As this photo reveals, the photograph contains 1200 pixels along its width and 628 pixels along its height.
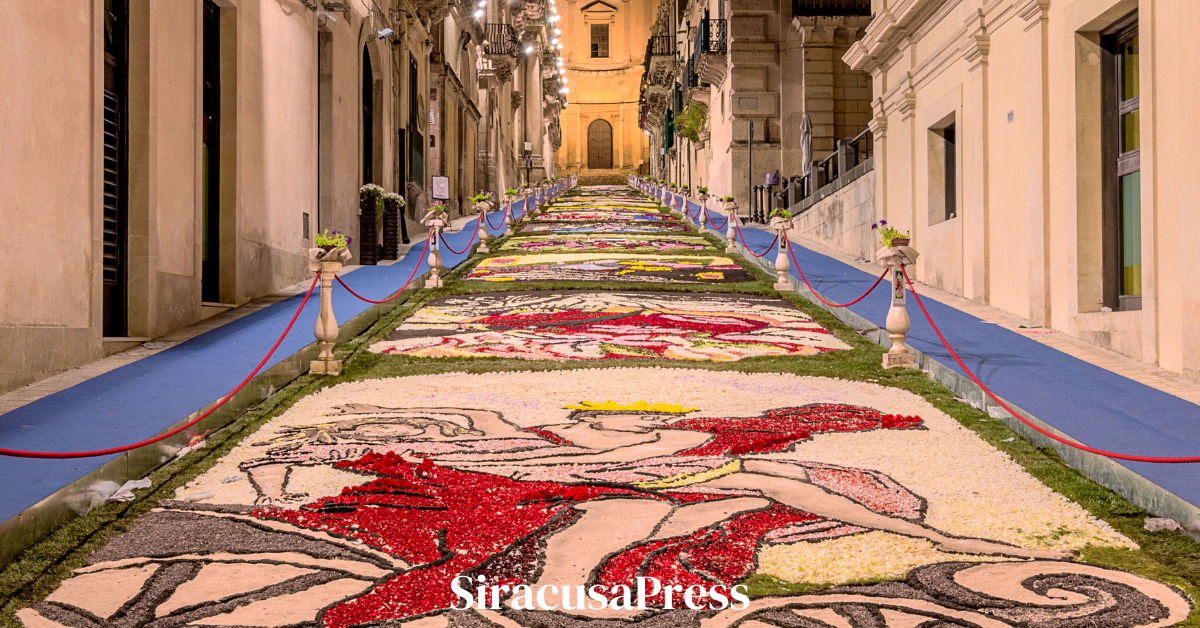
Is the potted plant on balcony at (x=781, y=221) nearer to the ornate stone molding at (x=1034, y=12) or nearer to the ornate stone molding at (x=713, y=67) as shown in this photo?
the ornate stone molding at (x=1034, y=12)

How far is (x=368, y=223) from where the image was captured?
59.8ft

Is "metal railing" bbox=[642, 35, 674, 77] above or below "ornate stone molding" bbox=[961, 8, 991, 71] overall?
above

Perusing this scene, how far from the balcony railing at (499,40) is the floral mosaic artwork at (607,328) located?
31.2 metres

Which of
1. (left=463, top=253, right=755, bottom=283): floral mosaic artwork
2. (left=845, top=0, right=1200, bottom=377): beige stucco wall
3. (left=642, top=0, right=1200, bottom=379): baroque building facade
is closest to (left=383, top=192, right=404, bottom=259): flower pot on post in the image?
(left=463, top=253, right=755, bottom=283): floral mosaic artwork

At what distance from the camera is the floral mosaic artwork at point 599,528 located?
10.8ft

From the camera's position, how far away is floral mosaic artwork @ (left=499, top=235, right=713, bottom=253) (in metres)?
20.4

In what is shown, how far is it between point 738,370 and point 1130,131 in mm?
4635

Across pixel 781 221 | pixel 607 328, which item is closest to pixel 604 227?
pixel 781 221

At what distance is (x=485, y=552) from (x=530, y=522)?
0.39 m

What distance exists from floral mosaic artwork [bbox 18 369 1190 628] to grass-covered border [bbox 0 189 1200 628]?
0.30 feet

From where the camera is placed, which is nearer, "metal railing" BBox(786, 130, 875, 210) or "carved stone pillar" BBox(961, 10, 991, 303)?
"carved stone pillar" BBox(961, 10, 991, 303)

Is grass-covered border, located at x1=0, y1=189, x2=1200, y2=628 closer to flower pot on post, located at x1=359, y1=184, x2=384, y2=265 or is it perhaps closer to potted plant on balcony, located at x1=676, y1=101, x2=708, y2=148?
flower pot on post, located at x1=359, y1=184, x2=384, y2=265

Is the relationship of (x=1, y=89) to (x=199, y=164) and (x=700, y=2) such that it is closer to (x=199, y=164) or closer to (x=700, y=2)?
(x=199, y=164)

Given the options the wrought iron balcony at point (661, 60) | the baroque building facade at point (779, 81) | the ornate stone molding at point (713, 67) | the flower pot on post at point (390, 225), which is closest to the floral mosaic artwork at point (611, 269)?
the flower pot on post at point (390, 225)
